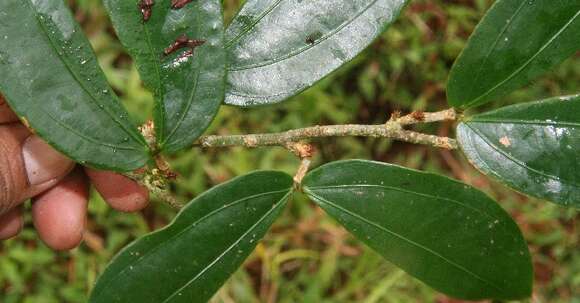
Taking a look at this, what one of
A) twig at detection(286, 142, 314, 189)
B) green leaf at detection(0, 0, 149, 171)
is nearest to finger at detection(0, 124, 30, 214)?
green leaf at detection(0, 0, 149, 171)

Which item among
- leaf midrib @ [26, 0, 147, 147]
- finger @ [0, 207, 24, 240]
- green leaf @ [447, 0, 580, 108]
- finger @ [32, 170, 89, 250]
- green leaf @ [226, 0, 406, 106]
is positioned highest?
green leaf @ [447, 0, 580, 108]

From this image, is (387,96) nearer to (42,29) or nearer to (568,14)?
(568,14)

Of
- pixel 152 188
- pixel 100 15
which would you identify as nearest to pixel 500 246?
pixel 152 188

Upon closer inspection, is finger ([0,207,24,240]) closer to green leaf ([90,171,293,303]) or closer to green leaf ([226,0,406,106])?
green leaf ([90,171,293,303])

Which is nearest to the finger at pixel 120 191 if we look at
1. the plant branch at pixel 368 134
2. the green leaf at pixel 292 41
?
the plant branch at pixel 368 134

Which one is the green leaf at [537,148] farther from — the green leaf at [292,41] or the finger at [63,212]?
the finger at [63,212]

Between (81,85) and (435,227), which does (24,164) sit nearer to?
(81,85)
